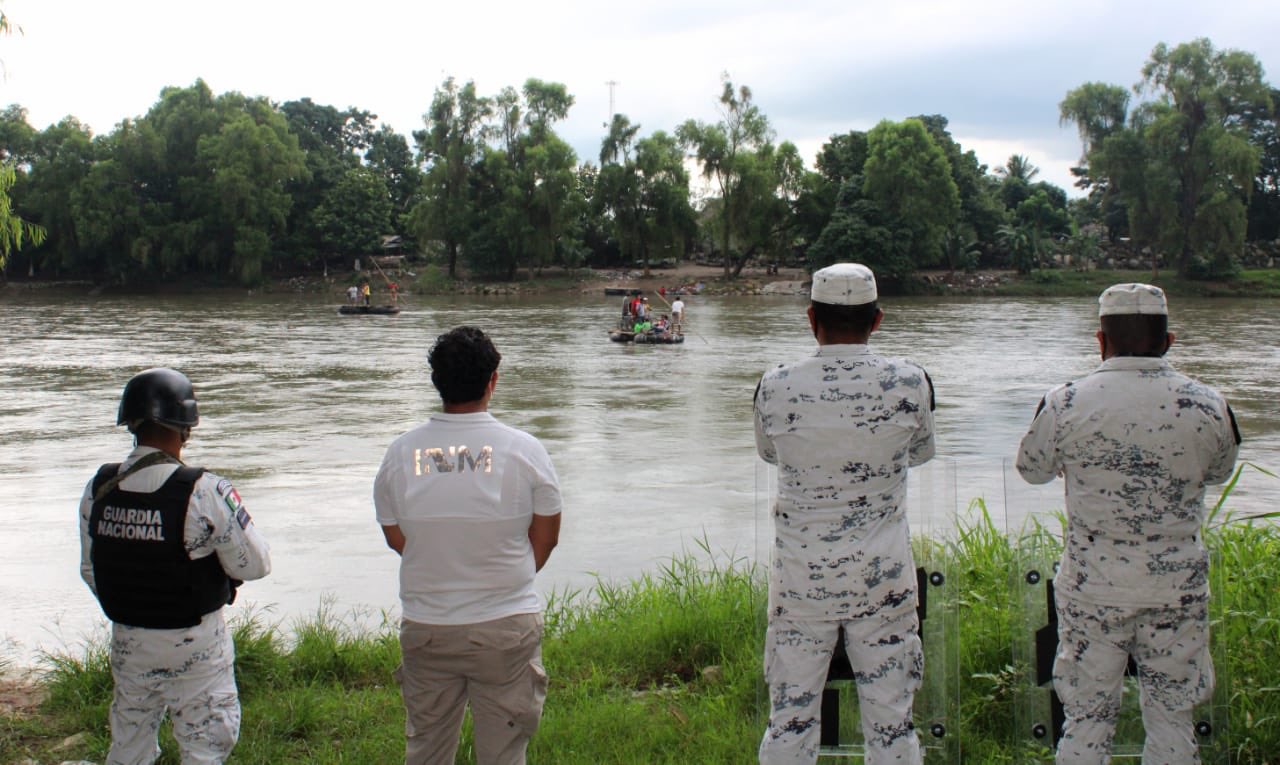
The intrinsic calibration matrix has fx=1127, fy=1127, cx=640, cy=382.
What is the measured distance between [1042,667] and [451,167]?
61973mm

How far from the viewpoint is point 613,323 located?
38969mm

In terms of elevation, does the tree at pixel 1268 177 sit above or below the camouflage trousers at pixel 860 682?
above

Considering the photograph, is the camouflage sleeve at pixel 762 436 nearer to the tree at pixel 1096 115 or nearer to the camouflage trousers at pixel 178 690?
the camouflage trousers at pixel 178 690

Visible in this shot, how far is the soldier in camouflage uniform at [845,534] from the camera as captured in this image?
2.79 m

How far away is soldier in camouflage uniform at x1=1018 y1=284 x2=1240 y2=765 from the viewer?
2816 millimetres

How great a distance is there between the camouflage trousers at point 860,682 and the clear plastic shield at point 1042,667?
0.60 meters

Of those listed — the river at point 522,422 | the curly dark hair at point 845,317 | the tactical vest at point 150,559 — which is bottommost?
the river at point 522,422

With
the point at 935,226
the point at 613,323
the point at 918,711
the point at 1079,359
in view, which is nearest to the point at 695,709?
the point at 918,711

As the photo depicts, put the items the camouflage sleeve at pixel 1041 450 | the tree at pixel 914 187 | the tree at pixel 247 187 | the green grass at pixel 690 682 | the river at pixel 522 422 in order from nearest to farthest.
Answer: the camouflage sleeve at pixel 1041 450, the green grass at pixel 690 682, the river at pixel 522 422, the tree at pixel 914 187, the tree at pixel 247 187

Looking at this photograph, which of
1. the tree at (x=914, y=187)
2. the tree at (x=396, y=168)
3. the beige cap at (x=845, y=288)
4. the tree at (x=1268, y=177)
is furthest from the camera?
the tree at (x=396, y=168)

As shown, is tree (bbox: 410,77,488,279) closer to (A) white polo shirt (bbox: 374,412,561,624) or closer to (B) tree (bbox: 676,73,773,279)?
(B) tree (bbox: 676,73,773,279)

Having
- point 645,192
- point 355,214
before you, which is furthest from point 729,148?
point 355,214

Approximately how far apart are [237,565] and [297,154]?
65915 mm

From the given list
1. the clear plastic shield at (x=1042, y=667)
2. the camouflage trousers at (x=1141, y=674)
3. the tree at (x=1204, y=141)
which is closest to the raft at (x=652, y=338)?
the clear plastic shield at (x=1042, y=667)
